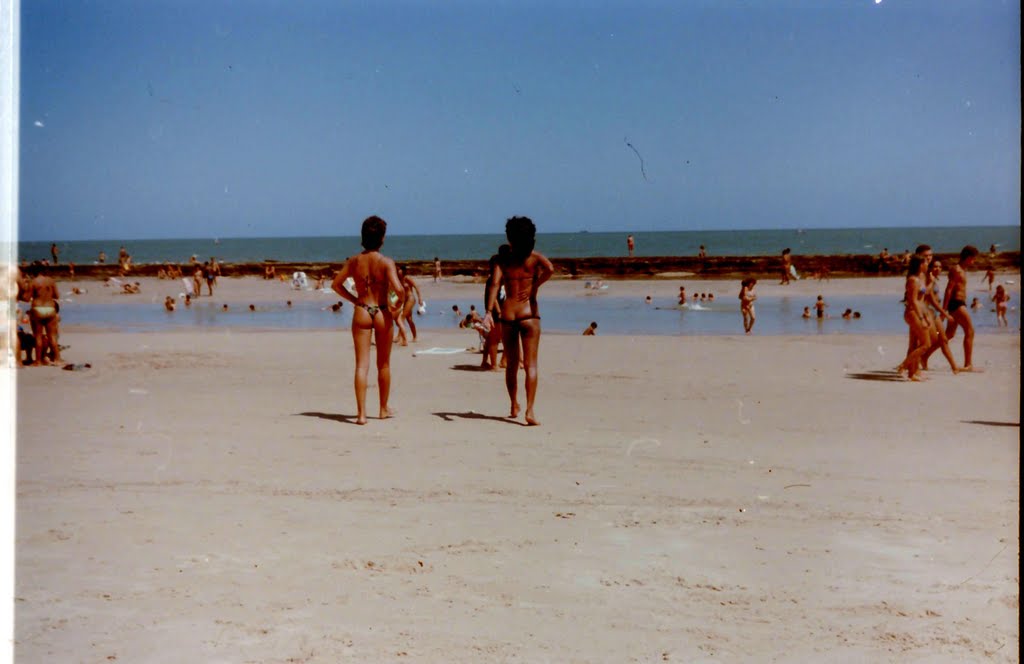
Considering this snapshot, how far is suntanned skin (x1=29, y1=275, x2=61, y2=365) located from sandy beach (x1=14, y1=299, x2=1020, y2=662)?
3008 mm

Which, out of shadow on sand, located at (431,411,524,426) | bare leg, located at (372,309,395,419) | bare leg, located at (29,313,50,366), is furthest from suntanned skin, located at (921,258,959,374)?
bare leg, located at (29,313,50,366)

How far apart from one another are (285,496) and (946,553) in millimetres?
3905

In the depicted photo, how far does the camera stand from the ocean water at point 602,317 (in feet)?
71.3

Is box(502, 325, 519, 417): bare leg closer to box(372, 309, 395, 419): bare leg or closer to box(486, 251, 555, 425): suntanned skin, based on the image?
box(486, 251, 555, 425): suntanned skin

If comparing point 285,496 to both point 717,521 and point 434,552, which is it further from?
point 717,521

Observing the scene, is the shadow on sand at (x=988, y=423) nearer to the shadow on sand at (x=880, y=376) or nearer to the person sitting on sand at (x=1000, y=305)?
the shadow on sand at (x=880, y=376)

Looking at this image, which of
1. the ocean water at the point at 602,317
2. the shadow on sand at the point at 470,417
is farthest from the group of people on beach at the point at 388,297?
the ocean water at the point at 602,317

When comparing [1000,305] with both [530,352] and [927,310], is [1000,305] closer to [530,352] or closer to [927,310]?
[927,310]

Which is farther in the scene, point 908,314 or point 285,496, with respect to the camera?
point 908,314

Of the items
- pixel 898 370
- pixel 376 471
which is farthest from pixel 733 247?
pixel 376 471

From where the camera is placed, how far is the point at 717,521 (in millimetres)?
5488

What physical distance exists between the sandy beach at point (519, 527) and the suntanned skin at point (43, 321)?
301cm

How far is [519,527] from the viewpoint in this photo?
5363mm

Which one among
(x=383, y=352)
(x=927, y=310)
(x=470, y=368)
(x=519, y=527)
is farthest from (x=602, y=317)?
(x=519, y=527)
